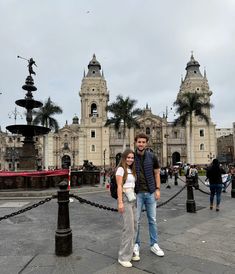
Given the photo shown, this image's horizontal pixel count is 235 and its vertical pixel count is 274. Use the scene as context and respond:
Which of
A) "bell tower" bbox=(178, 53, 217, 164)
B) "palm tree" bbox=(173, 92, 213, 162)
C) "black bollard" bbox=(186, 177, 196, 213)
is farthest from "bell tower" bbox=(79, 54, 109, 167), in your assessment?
"black bollard" bbox=(186, 177, 196, 213)

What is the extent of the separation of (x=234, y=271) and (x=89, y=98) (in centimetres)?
6663

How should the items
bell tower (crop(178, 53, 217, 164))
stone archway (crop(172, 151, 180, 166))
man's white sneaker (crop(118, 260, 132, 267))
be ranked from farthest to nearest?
1. stone archway (crop(172, 151, 180, 166))
2. bell tower (crop(178, 53, 217, 164))
3. man's white sneaker (crop(118, 260, 132, 267))

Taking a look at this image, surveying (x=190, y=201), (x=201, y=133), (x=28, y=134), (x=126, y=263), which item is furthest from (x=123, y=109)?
(x=126, y=263)

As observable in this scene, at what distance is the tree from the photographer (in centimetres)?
3916

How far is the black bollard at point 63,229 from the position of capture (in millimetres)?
4480

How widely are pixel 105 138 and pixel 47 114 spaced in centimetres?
2997

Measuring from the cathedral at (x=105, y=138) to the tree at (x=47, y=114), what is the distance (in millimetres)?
27448

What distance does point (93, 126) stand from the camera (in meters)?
68.4

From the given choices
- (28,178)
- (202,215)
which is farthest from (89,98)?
(202,215)

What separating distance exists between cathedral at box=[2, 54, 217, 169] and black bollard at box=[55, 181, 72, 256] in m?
62.6

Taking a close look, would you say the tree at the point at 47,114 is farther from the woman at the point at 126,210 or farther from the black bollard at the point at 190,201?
the woman at the point at 126,210

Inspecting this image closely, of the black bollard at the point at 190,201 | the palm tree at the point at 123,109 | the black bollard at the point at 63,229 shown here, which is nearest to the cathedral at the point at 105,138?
the palm tree at the point at 123,109

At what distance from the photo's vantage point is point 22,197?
11859mm

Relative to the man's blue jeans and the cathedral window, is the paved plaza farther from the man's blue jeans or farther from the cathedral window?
the cathedral window
